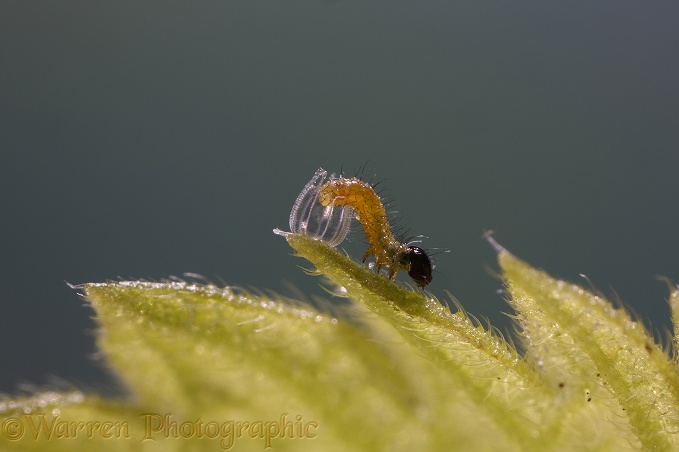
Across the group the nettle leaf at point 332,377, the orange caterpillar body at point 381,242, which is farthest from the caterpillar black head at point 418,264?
the nettle leaf at point 332,377

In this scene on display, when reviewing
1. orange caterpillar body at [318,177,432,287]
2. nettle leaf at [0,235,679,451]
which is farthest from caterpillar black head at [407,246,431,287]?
nettle leaf at [0,235,679,451]

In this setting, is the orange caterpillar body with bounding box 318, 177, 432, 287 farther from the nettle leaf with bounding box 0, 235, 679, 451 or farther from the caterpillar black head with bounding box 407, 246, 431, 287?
the nettle leaf with bounding box 0, 235, 679, 451

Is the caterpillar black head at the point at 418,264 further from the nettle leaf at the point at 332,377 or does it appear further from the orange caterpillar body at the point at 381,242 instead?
the nettle leaf at the point at 332,377

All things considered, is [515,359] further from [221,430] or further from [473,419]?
[221,430]

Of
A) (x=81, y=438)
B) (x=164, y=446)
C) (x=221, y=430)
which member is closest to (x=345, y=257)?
(x=221, y=430)

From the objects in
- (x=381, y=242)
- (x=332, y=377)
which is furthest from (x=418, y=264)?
(x=332, y=377)

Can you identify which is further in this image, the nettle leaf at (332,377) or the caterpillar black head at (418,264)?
the caterpillar black head at (418,264)
